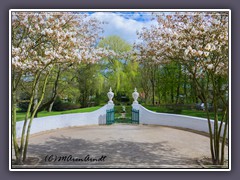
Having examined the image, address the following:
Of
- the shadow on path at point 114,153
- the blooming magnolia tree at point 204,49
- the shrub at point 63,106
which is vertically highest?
the blooming magnolia tree at point 204,49

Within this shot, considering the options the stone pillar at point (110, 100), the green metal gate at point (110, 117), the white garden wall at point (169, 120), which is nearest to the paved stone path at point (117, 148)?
the green metal gate at point (110, 117)

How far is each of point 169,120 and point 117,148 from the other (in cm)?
253

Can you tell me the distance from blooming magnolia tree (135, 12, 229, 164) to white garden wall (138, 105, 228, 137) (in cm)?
175

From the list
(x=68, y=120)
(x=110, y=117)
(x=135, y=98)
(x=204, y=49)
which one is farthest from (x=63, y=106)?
(x=204, y=49)

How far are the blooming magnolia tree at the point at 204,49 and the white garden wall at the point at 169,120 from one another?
5.73ft

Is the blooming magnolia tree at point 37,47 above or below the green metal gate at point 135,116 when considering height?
above

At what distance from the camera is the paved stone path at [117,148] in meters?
3.99

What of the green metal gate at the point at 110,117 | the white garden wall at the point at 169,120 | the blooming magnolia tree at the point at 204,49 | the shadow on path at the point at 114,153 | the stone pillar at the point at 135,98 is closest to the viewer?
the blooming magnolia tree at the point at 204,49

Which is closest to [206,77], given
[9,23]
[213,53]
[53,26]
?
[213,53]

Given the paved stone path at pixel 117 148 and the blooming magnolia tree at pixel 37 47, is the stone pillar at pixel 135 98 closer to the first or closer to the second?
the paved stone path at pixel 117 148

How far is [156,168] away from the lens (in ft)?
12.8

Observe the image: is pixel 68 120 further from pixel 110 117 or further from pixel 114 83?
pixel 114 83

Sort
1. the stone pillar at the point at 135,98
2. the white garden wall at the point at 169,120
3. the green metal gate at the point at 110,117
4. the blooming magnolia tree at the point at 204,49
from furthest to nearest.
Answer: the white garden wall at the point at 169,120
the green metal gate at the point at 110,117
the stone pillar at the point at 135,98
the blooming magnolia tree at the point at 204,49

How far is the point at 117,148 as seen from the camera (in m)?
4.56
